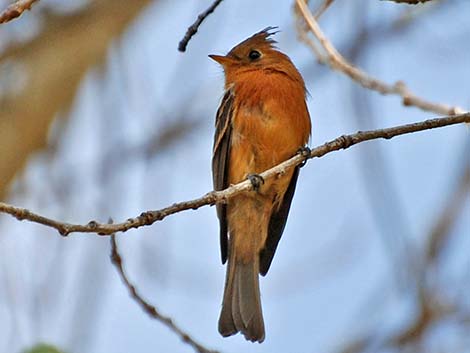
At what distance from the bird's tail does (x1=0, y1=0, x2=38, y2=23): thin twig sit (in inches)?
96.4

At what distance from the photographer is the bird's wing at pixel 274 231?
6.09 metres

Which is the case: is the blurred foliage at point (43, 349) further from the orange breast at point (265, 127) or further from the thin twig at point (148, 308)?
the orange breast at point (265, 127)

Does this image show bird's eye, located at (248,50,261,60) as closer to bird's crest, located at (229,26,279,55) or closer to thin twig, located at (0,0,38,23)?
bird's crest, located at (229,26,279,55)

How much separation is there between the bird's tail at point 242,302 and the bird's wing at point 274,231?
47 mm

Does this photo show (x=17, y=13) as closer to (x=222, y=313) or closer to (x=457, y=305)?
(x=222, y=313)

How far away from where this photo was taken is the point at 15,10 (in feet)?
12.0

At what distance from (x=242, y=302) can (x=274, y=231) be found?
51cm

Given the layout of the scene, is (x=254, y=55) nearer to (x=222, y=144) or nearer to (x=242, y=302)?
(x=222, y=144)

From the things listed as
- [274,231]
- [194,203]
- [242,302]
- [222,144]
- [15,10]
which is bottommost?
[194,203]

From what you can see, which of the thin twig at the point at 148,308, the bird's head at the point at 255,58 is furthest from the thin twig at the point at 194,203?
the bird's head at the point at 255,58

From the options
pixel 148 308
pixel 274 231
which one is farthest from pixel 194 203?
pixel 274 231

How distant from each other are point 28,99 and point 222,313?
105 inches

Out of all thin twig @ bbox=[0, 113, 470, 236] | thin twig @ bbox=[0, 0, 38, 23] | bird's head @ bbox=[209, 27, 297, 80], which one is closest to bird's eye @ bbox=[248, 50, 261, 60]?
bird's head @ bbox=[209, 27, 297, 80]

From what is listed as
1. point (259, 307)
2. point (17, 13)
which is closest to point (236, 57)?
point (259, 307)
